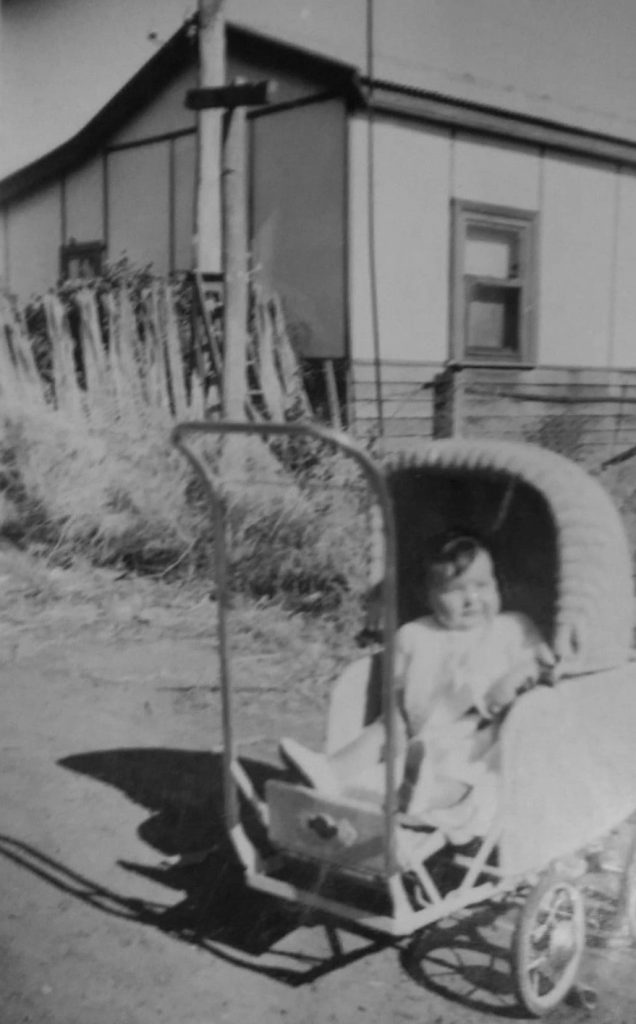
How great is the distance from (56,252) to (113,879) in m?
9.63

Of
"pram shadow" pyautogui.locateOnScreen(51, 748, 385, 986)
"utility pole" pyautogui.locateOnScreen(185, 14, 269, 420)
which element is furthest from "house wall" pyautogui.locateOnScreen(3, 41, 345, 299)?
"pram shadow" pyautogui.locateOnScreen(51, 748, 385, 986)

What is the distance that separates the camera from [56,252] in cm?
1198

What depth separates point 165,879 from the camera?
3432 millimetres

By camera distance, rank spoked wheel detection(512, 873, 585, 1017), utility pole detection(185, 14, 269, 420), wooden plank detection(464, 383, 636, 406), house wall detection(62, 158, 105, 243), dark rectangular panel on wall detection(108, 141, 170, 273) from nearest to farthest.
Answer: spoked wheel detection(512, 873, 585, 1017)
utility pole detection(185, 14, 269, 420)
wooden plank detection(464, 383, 636, 406)
dark rectangular panel on wall detection(108, 141, 170, 273)
house wall detection(62, 158, 105, 243)

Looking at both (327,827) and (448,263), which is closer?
(327,827)

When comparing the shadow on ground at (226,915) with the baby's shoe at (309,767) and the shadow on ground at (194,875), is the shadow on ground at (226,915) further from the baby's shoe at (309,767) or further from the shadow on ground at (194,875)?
the baby's shoe at (309,767)

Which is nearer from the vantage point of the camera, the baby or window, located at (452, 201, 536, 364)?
the baby

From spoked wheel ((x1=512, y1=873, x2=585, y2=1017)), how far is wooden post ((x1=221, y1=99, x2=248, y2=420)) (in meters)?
5.07

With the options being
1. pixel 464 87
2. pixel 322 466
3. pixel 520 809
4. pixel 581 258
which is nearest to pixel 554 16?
pixel 322 466

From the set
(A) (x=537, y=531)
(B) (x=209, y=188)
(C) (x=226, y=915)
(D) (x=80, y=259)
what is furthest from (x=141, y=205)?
(C) (x=226, y=915)

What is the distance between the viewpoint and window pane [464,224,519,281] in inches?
372

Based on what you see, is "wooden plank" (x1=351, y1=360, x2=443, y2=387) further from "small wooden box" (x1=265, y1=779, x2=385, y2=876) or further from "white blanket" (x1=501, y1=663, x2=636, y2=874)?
"small wooden box" (x1=265, y1=779, x2=385, y2=876)

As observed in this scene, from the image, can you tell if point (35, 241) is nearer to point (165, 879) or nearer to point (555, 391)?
point (555, 391)

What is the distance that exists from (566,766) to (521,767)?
0.54 ft
